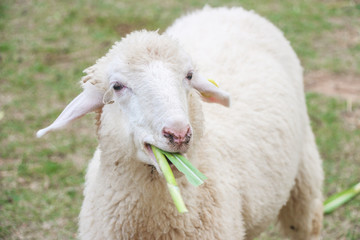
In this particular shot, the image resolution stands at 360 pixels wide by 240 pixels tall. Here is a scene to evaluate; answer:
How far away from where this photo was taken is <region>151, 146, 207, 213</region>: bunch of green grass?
2051mm

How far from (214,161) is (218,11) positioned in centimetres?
165

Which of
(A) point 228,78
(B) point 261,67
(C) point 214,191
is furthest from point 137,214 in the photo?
(B) point 261,67

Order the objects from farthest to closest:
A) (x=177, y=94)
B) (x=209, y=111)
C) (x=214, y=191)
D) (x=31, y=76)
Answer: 1. (x=31, y=76)
2. (x=209, y=111)
3. (x=214, y=191)
4. (x=177, y=94)

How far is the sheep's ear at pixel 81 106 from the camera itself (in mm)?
2408

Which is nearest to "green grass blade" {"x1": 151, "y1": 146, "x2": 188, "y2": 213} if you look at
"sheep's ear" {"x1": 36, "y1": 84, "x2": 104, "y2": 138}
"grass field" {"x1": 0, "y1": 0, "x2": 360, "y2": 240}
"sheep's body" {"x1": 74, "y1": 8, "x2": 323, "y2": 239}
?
"sheep's body" {"x1": 74, "y1": 8, "x2": 323, "y2": 239}

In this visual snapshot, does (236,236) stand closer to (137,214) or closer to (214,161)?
(214,161)

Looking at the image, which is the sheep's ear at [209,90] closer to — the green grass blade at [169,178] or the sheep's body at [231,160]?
the sheep's body at [231,160]

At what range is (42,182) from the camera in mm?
4609

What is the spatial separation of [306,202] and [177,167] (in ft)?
6.38

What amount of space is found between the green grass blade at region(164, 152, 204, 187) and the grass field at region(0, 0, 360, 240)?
2.25 meters

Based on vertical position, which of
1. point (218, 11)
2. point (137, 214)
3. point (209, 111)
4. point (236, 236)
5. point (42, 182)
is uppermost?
point (218, 11)

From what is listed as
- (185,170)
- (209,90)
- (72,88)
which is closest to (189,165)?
(185,170)

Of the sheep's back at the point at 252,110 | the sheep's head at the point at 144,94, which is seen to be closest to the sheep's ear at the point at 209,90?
the sheep's head at the point at 144,94

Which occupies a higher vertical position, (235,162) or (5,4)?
(235,162)
